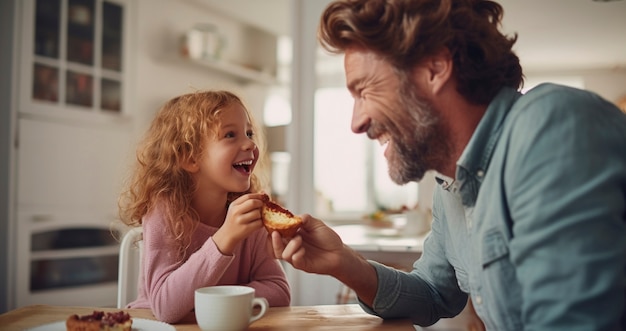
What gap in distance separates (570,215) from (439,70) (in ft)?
1.35

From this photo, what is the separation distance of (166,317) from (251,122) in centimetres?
80

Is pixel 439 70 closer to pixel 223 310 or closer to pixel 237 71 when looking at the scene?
pixel 223 310

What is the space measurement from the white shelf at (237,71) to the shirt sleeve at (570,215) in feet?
15.2

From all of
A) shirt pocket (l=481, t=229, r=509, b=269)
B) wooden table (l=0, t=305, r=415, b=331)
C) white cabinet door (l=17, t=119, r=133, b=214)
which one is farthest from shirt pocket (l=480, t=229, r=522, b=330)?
white cabinet door (l=17, t=119, r=133, b=214)

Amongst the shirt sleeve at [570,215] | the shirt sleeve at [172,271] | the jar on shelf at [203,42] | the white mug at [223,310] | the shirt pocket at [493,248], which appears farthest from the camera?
the jar on shelf at [203,42]

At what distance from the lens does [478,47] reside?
1094mm

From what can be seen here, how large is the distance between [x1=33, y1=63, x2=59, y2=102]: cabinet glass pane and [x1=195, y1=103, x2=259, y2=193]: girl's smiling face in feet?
9.35

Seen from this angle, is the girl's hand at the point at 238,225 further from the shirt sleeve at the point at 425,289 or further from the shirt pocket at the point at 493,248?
the shirt pocket at the point at 493,248

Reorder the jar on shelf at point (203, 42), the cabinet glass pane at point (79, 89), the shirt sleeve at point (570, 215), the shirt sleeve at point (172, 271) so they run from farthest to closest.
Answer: the jar on shelf at point (203, 42), the cabinet glass pane at point (79, 89), the shirt sleeve at point (172, 271), the shirt sleeve at point (570, 215)

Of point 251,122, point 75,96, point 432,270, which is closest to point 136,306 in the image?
point 251,122

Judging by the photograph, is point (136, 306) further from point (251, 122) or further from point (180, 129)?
point (251, 122)

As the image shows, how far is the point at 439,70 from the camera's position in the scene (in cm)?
108

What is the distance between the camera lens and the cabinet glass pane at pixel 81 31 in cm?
417

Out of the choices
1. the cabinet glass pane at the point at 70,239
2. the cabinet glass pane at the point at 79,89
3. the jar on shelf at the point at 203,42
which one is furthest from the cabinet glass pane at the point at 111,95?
the cabinet glass pane at the point at 70,239
